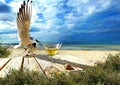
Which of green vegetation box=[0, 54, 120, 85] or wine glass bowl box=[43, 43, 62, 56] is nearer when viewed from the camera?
green vegetation box=[0, 54, 120, 85]

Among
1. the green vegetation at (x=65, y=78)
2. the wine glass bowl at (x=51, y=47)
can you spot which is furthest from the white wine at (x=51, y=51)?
the green vegetation at (x=65, y=78)

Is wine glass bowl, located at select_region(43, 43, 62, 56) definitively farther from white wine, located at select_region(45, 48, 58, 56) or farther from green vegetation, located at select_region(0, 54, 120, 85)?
green vegetation, located at select_region(0, 54, 120, 85)

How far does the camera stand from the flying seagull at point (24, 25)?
1100cm

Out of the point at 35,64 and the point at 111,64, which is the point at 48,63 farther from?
the point at 111,64

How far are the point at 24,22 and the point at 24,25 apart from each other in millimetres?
106

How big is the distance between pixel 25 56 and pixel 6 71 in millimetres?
801

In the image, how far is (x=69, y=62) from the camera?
1284cm

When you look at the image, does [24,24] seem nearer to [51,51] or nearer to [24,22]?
[24,22]

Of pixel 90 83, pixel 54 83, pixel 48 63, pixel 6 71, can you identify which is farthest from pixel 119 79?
pixel 6 71

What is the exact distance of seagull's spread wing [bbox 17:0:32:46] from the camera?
1100 centimetres

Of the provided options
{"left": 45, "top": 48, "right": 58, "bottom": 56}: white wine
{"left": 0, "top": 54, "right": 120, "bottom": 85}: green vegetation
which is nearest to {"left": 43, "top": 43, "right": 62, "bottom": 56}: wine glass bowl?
{"left": 45, "top": 48, "right": 58, "bottom": 56}: white wine

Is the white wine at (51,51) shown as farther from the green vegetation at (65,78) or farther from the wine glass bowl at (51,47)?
the green vegetation at (65,78)

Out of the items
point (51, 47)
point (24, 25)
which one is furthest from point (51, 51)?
point (24, 25)

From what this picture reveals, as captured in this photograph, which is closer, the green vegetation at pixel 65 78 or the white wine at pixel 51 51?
the green vegetation at pixel 65 78
